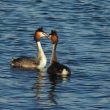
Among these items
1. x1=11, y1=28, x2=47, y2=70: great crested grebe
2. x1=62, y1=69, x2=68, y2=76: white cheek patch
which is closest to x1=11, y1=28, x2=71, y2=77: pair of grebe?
x1=11, y1=28, x2=47, y2=70: great crested grebe

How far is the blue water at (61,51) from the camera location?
25.8 meters

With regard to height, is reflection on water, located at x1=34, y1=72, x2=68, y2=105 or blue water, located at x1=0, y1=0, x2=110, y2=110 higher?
blue water, located at x1=0, y1=0, x2=110, y2=110

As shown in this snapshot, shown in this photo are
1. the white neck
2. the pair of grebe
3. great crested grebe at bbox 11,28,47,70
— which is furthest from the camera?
the white neck

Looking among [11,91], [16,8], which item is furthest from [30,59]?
[16,8]

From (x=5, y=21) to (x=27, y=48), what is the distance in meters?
7.24

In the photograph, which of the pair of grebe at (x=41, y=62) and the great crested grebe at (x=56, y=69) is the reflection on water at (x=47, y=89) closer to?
the great crested grebe at (x=56, y=69)

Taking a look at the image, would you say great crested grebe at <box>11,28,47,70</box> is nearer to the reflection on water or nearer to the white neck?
the white neck

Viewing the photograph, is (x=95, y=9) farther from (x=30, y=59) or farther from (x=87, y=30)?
(x=30, y=59)

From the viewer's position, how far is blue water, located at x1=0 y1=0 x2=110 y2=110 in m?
25.8

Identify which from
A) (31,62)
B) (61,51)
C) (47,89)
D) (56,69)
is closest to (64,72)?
(56,69)

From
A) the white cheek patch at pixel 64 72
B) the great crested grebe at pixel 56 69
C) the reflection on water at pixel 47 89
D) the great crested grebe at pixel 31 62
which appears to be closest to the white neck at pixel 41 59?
the great crested grebe at pixel 31 62

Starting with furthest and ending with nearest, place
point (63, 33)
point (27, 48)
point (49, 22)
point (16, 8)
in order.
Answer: point (16, 8) < point (49, 22) < point (63, 33) < point (27, 48)

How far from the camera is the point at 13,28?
129ft

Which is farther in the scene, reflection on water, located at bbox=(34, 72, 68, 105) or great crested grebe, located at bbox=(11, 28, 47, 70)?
great crested grebe, located at bbox=(11, 28, 47, 70)
